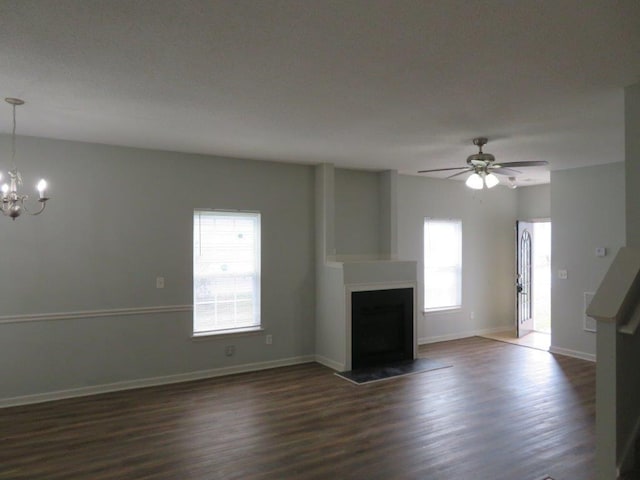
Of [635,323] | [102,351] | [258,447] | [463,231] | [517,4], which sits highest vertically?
[517,4]

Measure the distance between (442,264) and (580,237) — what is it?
Result: 6.65 feet

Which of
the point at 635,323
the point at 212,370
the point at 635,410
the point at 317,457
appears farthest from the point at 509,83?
the point at 212,370

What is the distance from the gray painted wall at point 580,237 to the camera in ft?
19.1

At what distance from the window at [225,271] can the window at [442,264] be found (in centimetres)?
297

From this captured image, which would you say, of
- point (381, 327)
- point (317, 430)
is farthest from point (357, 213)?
point (317, 430)

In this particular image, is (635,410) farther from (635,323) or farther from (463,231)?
(463,231)

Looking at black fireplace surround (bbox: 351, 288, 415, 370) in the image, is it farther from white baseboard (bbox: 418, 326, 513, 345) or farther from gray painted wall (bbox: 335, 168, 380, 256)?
white baseboard (bbox: 418, 326, 513, 345)

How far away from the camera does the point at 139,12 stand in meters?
2.00

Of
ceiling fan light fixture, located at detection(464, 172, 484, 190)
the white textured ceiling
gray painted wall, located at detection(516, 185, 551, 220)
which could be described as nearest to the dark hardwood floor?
ceiling fan light fixture, located at detection(464, 172, 484, 190)

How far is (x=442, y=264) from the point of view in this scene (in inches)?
288

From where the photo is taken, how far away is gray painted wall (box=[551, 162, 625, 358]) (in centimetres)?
582

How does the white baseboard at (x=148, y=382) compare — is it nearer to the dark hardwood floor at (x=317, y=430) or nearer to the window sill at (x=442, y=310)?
the dark hardwood floor at (x=317, y=430)

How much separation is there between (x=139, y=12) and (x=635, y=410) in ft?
11.5

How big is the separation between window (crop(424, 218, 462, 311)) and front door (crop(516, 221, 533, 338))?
122 cm
